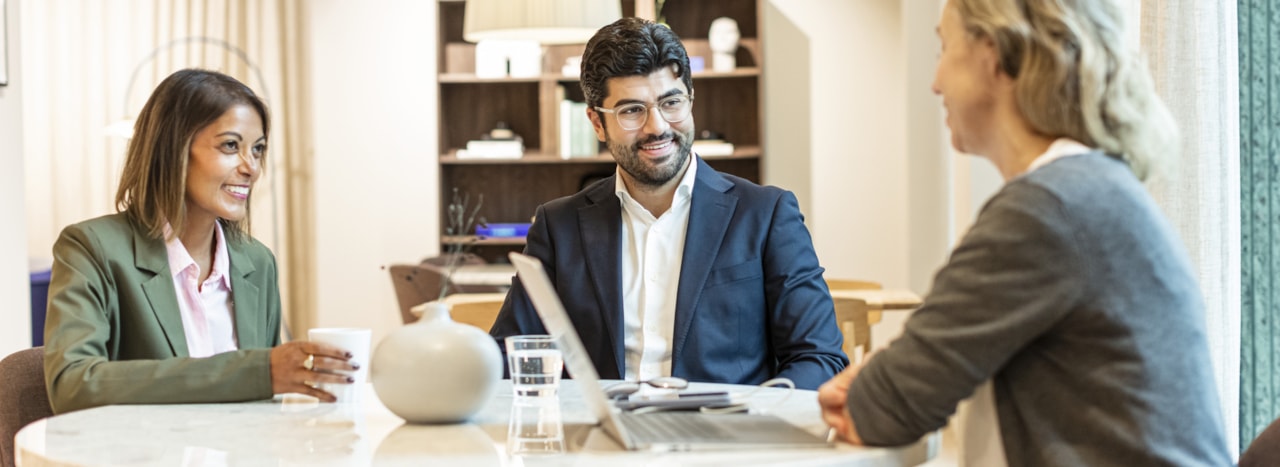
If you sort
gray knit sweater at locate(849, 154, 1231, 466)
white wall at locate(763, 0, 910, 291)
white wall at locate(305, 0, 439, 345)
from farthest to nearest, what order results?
1. white wall at locate(305, 0, 439, 345)
2. white wall at locate(763, 0, 910, 291)
3. gray knit sweater at locate(849, 154, 1231, 466)

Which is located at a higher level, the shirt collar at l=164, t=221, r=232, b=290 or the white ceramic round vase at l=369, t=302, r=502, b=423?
the shirt collar at l=164, t=221, r=232, b=290

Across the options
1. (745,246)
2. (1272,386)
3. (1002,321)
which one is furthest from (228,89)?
(1272,386)

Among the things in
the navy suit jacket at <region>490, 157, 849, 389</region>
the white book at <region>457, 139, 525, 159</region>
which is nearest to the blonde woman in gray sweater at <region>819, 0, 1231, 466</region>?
the navy suit jacket at <region>490, 157, 849, 389</region>

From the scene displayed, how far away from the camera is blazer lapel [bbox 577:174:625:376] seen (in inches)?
88.0

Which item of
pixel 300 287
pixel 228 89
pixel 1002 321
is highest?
pixel 228 89

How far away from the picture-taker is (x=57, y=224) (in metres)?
5.75

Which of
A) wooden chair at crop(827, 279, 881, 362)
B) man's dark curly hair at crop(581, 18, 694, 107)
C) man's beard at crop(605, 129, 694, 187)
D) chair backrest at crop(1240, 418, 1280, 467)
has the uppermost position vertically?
man's dark curly hair at crop(581, 18, 694, 107)

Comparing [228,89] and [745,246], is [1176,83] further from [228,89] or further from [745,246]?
[228,89]

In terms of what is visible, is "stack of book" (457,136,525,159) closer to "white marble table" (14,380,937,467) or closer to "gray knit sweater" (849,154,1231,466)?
"white marble table" (14,380,937,467)

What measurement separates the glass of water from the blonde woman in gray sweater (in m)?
0.42

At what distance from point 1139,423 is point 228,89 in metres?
1.54

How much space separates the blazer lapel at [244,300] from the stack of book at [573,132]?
410 cm

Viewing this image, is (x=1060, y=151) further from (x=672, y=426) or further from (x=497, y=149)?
(x=497, y=149)

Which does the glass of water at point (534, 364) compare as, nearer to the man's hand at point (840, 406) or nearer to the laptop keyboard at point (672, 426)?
the laptop keyboard at point (672, 426)
